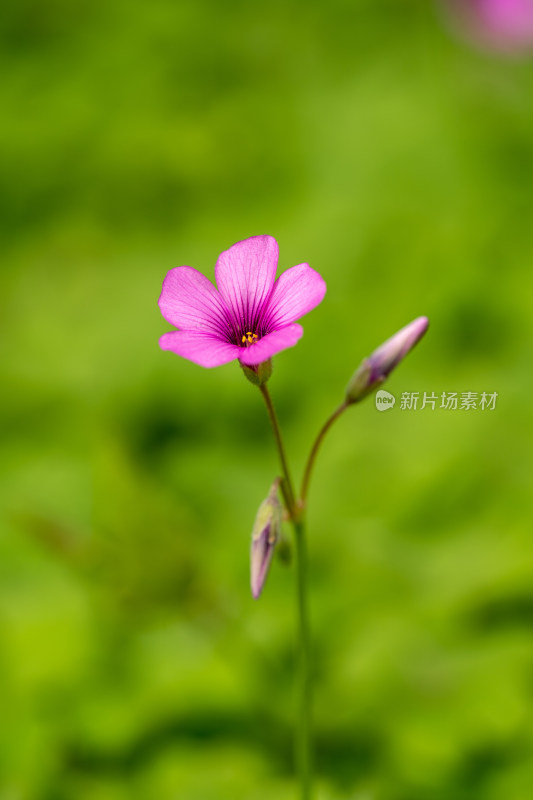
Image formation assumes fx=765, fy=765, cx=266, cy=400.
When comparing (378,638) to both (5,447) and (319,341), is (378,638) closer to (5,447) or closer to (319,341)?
(319,341)

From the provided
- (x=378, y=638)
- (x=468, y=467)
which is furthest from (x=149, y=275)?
(x=378, y=638)

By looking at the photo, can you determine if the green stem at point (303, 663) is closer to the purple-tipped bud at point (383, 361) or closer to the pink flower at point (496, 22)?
the purple-tipped bud at point (383, 361)

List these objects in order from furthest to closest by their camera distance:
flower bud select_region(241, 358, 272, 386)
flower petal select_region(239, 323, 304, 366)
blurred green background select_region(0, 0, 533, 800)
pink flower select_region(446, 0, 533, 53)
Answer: pink flower select_region(446, 0, 533, 53)
blurred green background select_region(0, 0, 533, 800)
flower bud select_region(241, 358, 272, 386)
flower petal select_region(239, 323, 304, 366)

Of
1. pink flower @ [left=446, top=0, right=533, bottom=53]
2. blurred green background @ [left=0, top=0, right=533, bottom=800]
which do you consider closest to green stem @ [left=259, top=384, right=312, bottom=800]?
blurred green background @ [left=0, top=0, right=533, bottom=800]

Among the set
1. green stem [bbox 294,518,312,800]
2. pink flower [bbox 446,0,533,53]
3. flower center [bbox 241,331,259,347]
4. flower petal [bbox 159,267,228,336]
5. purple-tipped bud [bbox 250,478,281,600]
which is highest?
pink flower [bbox 446,0,533,53]

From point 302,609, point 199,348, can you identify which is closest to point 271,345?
point 199,348

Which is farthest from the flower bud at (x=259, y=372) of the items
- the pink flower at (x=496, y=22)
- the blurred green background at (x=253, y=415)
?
the pink flower at (x=496, y=22)

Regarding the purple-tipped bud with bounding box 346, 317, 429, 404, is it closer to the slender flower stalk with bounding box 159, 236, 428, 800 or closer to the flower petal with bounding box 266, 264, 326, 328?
the slender flower stalk with bounding box 159, 236, 428, 800
